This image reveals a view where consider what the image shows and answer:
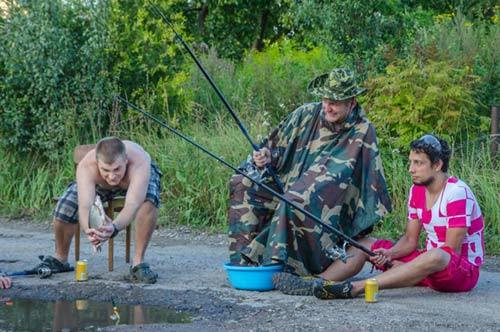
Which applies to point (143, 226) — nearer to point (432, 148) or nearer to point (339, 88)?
point (339, 88)

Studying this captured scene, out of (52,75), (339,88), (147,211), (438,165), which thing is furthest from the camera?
(52,75)

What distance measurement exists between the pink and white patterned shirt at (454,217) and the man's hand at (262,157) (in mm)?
1177

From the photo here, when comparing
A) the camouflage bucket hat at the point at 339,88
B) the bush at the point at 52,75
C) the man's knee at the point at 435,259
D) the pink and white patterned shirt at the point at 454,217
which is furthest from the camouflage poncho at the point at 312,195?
the bush at the point at 52,75

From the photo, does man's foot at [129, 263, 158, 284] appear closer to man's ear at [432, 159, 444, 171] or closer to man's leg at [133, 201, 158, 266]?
man's leg at [133, 201, 158, 266]

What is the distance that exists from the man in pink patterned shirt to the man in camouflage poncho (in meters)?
0.23

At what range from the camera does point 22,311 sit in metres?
7.07

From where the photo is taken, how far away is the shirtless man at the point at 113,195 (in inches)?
307

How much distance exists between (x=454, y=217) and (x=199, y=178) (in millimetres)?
4587

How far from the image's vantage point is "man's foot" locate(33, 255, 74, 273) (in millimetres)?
8211

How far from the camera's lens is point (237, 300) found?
7184 mm

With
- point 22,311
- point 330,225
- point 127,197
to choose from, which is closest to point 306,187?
point 330,225

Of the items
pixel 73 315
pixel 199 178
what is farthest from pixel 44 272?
pixel 199 178

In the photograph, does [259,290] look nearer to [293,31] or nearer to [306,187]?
[306,187]

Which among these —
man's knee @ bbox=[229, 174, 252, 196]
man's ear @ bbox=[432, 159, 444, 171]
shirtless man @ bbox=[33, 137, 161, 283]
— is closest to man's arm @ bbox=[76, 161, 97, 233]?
shirtless man @ bbox=[33, 137, 161, 283]
